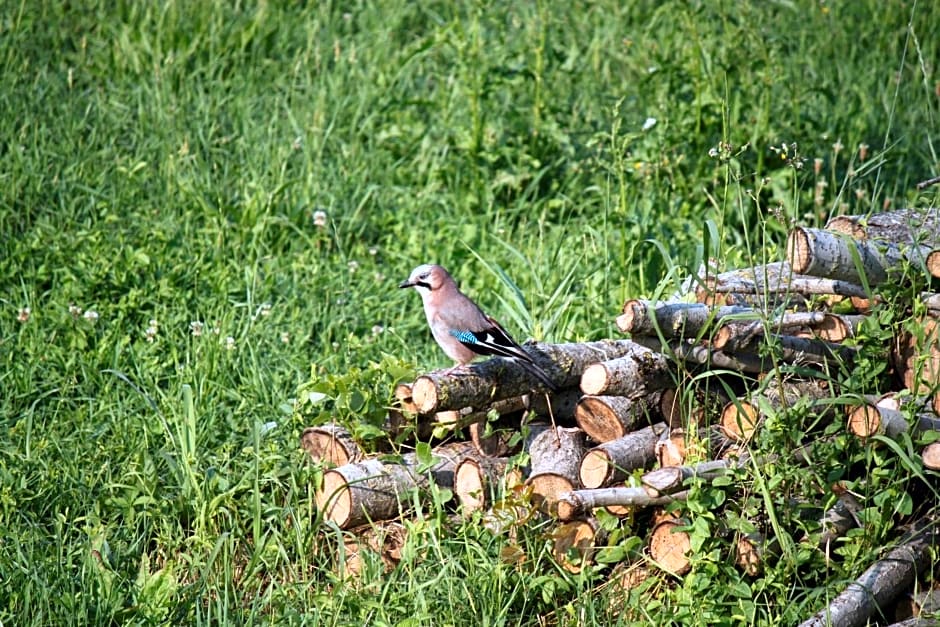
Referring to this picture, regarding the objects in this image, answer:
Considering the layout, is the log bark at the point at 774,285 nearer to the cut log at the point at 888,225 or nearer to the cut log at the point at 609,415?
the cut log at the point at 888,225

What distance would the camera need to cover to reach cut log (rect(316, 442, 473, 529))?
15.2ft

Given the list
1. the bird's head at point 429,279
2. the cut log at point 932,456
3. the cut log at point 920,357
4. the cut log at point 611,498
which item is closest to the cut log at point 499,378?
the cut log at point 611,498

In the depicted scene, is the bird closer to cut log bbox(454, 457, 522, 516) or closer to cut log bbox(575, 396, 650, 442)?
cut log bbox(575, 396, 650, 442)

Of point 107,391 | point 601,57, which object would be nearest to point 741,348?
point 107,391

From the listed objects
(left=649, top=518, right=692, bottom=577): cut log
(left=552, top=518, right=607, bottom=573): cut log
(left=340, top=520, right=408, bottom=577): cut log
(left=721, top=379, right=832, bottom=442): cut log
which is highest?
(left=721, top=379, right=832, bottom=442): cut log

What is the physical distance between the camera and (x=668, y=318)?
13.7ft

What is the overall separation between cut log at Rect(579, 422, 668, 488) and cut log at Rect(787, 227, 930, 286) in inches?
36.5

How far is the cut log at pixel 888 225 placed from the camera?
4.92 m

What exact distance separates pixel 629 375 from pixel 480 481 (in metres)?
0.75

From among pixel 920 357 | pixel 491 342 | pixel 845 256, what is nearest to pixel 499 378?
pixel 491 342

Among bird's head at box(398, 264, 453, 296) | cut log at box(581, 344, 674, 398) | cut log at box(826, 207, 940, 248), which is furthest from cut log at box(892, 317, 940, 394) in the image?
bird's head at box(398, 264, 453, 296)

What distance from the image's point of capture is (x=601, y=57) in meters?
9.00

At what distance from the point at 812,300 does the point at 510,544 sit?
1.70 m

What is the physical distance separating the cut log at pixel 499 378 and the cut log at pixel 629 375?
0.17 meters
